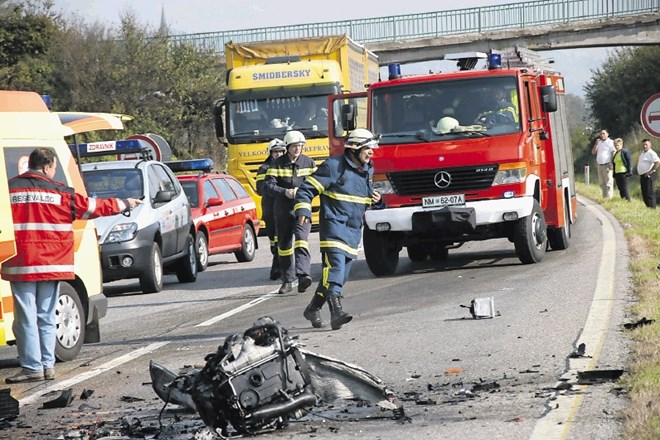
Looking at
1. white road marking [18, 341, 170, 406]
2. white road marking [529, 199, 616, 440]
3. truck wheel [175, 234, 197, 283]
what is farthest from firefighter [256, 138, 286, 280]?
white road marking [18, 341, 170, 406]

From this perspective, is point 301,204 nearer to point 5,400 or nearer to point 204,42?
point 5,400

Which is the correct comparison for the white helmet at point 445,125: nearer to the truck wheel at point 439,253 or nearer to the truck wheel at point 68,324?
the truck wheel at point 439,253

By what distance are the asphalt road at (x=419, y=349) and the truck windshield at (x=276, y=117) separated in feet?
31.9

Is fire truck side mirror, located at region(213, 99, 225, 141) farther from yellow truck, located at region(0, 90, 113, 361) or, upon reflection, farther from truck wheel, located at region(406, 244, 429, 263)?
yellow truck, located at region(0, 90, 113, 361)

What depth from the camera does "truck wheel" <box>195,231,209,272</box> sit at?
20297 mm

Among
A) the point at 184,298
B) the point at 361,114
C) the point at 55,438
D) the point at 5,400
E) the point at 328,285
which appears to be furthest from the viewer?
the point at 361,114

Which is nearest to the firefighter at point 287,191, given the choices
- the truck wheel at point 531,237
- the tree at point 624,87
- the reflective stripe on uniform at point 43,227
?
the truck wheel at point 531,237

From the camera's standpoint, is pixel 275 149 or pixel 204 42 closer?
pixel 275 149

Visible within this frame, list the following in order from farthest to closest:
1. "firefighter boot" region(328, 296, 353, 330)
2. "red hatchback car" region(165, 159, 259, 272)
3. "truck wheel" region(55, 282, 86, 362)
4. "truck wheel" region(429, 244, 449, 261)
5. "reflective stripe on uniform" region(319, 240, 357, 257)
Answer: "red hatchback car" region(165, 159, 259, 272), "truck wheel" region(429, 244, 449, 261), "reflective stripe on uniform" region(319, 240, 357, 257), "firefighter boot" region(328, 296, 353, 330), "truck wheel" region(55, 282, 86, 362)

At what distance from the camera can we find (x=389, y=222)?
1670 centimetres

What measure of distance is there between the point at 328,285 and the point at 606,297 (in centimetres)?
291

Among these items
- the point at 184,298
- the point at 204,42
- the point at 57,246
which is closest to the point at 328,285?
the point at 57,246

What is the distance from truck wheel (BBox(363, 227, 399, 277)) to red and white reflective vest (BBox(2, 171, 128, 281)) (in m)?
7.41

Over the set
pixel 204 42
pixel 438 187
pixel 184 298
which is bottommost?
pixel 184 298
